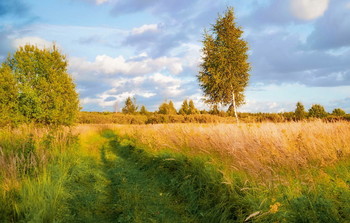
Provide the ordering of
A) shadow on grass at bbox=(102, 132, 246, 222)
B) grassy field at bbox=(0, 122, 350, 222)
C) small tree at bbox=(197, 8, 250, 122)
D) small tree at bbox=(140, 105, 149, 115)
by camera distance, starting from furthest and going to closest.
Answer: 1. small tree at bbox=(140, 105, 149, 115)
2. small tree at bbox=(197, 8, 250, 122)
3. shadow on grass at bbox=(102, 132, 246, 222)
4. grassy field at bbox=(0, 122, 350, 222)

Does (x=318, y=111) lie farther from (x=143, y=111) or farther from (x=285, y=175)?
(x=143, y=111)

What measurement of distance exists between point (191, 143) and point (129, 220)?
146 inches

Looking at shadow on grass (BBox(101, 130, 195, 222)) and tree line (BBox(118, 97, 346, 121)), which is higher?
Answer: tree line (BBox(118, 97, 346, 121))

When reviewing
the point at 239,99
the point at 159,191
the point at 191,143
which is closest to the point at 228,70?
the point at 239,99

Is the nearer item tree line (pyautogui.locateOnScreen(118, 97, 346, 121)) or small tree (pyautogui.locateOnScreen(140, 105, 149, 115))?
tree line (pyautogui.locateOnScreen(118, 97, 346, 121))

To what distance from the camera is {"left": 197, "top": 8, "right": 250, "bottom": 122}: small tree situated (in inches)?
922

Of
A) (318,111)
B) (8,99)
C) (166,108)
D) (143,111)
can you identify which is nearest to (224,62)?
(318,111)

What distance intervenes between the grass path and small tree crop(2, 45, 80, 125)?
41.3 ft

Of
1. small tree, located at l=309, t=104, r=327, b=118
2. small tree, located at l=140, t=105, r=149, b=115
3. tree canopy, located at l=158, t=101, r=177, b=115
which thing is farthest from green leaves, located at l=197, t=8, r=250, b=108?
small tree, located at l=140, t=105, r=149, b=115

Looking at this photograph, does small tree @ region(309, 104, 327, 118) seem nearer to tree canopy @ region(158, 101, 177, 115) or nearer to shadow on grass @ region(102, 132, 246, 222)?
shadow on grass @ region(102, 132, 246, 222)

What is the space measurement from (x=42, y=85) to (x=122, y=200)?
16090mm

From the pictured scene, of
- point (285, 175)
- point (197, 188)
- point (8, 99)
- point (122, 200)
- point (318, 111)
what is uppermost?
point (8, 99)

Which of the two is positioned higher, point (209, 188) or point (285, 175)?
point (285, 175)

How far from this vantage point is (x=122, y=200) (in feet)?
17.9
